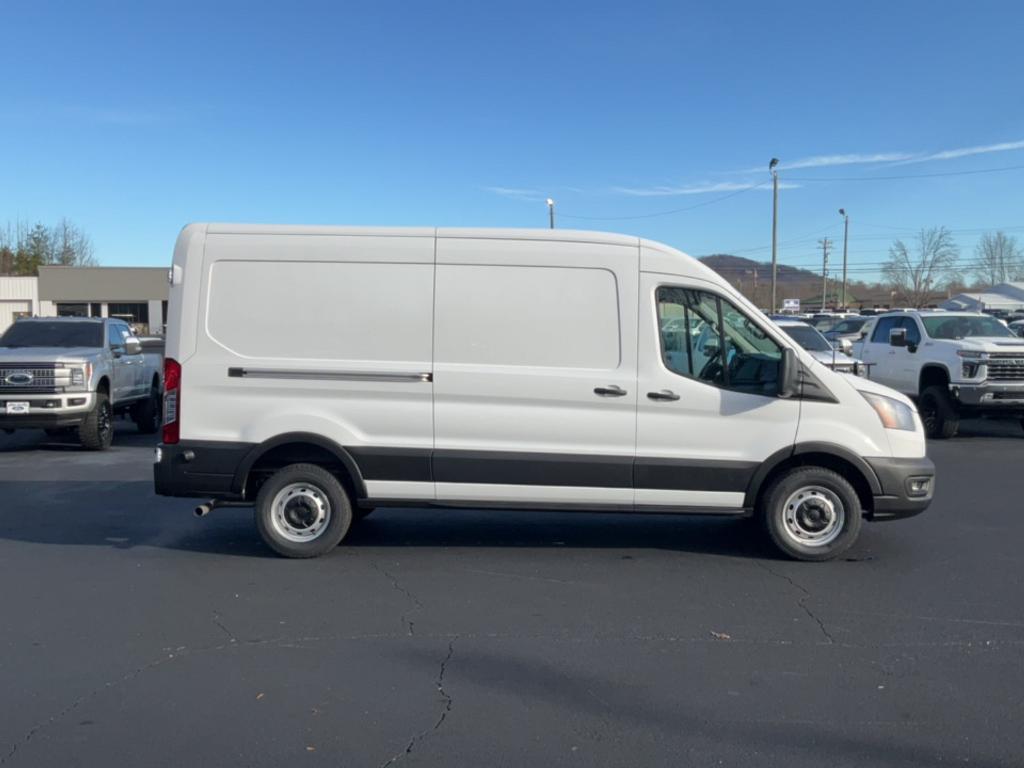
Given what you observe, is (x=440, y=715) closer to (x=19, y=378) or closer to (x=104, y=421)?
(x=19, y=378)

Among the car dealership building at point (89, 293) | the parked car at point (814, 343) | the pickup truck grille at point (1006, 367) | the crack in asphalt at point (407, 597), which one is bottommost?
the crack in asphalt at point (407, 597)

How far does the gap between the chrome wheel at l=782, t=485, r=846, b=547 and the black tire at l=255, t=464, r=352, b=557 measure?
11.0ft

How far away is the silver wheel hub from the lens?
7090 mm

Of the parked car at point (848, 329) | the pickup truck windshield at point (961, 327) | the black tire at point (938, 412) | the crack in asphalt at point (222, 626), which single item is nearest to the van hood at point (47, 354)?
the crack in asphalt at point (222, 626)

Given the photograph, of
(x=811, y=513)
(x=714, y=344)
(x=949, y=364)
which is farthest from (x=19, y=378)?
(x=949, y=364)

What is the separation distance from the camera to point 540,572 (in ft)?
22.4

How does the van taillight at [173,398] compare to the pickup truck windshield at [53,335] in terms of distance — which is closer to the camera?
the van taillight at [173,398]

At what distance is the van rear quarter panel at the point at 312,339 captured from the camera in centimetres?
687

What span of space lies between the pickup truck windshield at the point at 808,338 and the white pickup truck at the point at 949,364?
3.00 feet

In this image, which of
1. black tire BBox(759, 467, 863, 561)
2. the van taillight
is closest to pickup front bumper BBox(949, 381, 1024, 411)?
black tire BBox(759, 467, 863, 561)

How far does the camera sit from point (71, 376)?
12.8m

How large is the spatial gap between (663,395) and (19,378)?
972cm

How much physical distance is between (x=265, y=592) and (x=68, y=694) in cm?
179

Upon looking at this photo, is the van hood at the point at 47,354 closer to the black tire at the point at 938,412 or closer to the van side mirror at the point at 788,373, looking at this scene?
the van side mirror at the point at 788,373
